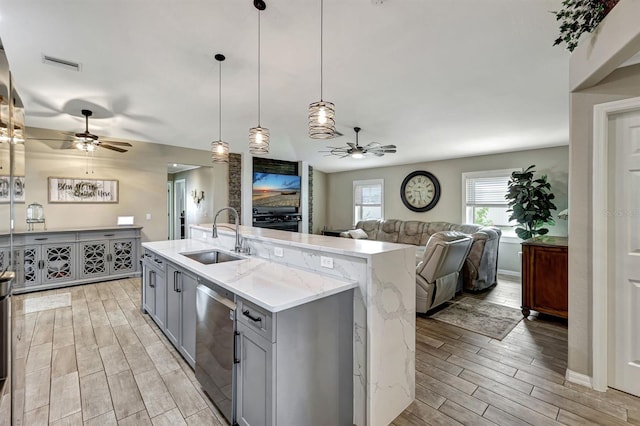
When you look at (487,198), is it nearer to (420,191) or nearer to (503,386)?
(420,191)

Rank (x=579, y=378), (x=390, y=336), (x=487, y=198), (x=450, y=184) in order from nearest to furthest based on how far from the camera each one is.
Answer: (x=390, y=336) < (x=579, y=378) < (x=487, y=198) < (x=450, y=184)

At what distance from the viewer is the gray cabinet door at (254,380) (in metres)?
1.47

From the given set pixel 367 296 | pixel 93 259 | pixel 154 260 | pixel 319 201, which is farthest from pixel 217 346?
pixel 319 201

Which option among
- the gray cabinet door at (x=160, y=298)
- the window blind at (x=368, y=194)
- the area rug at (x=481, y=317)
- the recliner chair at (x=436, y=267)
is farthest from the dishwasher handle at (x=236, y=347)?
the window blind at (x=368, y=194)

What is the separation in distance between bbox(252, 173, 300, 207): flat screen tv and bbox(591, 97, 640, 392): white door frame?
6.23 meters

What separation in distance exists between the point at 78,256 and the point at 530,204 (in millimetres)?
7465

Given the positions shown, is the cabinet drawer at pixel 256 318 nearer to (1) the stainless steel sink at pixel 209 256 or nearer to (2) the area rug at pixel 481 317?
(1) the stainless steel sink at pixel 209 256

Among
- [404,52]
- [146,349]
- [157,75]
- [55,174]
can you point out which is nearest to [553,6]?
[404,52]

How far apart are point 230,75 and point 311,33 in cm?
126

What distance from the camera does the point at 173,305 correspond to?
2.66 meters

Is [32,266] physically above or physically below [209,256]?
below

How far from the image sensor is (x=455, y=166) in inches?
257

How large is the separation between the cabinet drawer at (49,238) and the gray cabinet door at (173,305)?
318cm

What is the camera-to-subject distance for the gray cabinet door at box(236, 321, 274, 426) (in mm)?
1472
